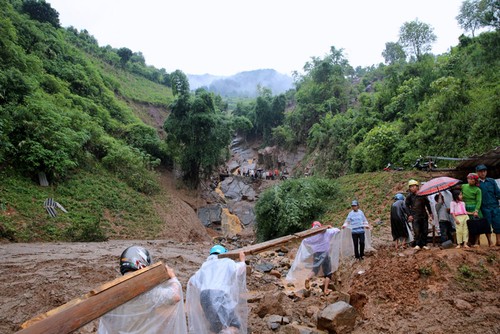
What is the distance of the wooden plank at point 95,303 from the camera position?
193 centimetres

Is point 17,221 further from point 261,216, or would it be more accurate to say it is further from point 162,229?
point 261,216

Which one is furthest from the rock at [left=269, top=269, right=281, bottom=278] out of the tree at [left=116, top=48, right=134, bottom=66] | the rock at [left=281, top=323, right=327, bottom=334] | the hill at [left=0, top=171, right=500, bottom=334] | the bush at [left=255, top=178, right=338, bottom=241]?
the tree at [left=116, top=48, right=134, bottom=66]

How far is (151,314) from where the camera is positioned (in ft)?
9.14

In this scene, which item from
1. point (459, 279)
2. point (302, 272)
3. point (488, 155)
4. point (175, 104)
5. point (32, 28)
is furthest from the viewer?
point (175, 104)

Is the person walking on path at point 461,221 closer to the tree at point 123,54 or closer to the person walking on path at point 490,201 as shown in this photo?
the person walking on path at point 490,201

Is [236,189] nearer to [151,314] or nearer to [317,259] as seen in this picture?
[317,259]

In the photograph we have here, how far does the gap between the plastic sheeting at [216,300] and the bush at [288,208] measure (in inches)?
455

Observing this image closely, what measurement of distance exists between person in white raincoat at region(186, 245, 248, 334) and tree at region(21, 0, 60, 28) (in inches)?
1573

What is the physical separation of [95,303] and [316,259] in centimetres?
534

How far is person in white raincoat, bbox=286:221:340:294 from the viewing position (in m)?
6.66

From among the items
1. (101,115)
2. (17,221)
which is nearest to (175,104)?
(101,115)

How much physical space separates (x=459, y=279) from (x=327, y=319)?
238 centimetres

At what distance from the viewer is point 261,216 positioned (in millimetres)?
16031

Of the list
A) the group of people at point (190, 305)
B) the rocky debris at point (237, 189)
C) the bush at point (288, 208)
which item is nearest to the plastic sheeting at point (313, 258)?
the group of people at point (190, 305)
